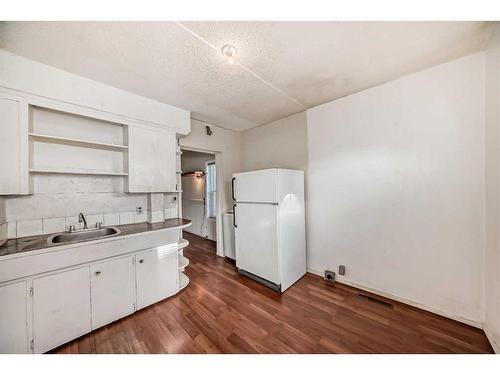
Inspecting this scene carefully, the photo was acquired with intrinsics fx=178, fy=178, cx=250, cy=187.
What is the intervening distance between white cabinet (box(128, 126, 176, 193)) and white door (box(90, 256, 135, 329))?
0.87 metres

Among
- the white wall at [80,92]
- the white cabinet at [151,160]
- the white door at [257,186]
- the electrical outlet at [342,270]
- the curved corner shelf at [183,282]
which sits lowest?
the curved corner shelf at [183,282]

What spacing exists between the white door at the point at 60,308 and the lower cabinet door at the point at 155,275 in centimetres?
42

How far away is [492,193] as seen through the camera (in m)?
1.44

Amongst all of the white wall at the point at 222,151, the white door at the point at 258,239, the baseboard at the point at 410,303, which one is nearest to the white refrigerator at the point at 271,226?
the white door at the point at 258,239

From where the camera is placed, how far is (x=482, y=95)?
1.56 meters

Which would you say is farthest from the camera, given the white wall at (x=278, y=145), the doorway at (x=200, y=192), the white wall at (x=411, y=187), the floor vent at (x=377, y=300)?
the doorway at (x=200, y=192)

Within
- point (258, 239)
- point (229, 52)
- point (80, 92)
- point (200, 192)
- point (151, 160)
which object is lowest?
point (258, 239)

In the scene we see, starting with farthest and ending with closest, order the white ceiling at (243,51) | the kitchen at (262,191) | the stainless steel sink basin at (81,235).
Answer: the stainless steel sink basin at (81,235), the kitchen at (262,191), the white ceiling at (243,51)

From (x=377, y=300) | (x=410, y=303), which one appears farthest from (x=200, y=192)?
(x=410, y=303)

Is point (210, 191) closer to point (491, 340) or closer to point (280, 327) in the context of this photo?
point (280, 327)

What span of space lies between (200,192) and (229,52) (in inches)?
153

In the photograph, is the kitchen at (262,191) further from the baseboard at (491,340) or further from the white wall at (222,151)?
the white wall at (222,151)

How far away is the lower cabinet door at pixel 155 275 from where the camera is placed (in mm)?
1936
